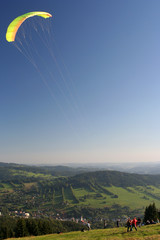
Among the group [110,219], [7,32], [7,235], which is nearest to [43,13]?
[7,32]

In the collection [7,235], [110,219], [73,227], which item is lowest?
[110,219]

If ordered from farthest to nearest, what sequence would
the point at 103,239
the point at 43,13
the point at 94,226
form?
1. the point at 94,226
2. the point at 43,13
3. the point at 103,239

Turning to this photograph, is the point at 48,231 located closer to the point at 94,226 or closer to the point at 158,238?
the point at 158,238

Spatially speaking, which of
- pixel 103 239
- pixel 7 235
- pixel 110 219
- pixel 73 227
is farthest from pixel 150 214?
pixel 110 219

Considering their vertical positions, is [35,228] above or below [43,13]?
below

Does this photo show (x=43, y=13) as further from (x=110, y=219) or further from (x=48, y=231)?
(x=110, y=219)

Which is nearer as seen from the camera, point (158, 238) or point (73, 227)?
point (158, 238)

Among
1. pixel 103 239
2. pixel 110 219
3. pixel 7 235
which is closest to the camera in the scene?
pixel 103 239
